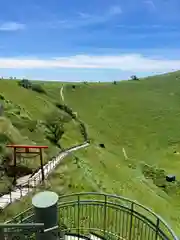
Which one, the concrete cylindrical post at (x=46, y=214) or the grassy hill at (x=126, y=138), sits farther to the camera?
the grassy hill at (x=126, y=138)

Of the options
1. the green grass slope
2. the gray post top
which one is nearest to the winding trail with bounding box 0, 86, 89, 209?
the green grass slope

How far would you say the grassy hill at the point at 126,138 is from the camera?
39362 millimetres

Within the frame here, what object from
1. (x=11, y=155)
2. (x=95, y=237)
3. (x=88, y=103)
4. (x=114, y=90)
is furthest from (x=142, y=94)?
(x=95, y=237)

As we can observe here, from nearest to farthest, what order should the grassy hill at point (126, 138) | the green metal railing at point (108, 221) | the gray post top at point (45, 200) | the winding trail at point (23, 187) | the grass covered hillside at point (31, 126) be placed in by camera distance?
1. the gray post top at point (45, 200)
2. the green metal railing at point (108, 221)
3. the winding trail at point (23, 187)
4. the grass covered hillside at point (31, 126)
5. the grassy hill at point (126, 138)

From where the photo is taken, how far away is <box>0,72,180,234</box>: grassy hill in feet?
129

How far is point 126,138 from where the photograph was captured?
279 feet

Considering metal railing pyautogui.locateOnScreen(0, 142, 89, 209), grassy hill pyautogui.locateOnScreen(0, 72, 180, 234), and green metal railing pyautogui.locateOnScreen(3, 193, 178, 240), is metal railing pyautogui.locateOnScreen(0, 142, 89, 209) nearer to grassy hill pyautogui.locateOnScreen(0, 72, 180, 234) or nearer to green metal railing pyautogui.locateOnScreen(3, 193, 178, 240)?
grassy hill pyautogui.locateOnScreen(0, 72, 180, 234)

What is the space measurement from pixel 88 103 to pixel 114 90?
23.2 m

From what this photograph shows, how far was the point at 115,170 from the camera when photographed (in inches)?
1950

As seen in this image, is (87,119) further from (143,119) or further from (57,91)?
(57,91)

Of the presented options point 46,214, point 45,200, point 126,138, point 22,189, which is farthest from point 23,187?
point 126,138

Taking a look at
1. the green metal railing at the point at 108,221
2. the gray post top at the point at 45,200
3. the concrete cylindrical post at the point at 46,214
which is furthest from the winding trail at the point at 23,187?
the concrete cylindrical post at the point at 46,214

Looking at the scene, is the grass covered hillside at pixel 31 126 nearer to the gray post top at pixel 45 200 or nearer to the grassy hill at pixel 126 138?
the grassy hill at pixel 126 138

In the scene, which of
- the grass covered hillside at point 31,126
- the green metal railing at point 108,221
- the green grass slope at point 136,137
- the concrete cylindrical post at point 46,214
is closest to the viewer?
the concrete cylindrical post at point 46,214
